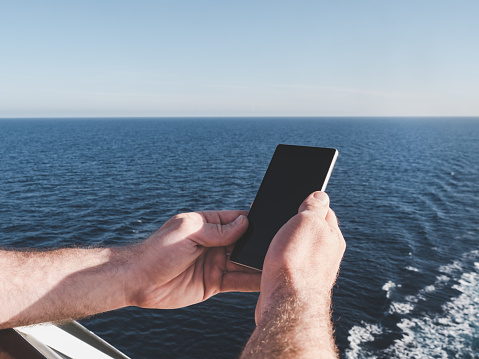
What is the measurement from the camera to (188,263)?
12.5 feet

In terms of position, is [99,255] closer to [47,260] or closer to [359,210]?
[47,260]

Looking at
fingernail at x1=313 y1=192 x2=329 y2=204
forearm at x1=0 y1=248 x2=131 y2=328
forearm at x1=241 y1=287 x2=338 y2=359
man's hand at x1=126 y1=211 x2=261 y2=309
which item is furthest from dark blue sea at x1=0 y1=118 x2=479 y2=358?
forearm at x1=241 y1=287 x2=338 y2=359

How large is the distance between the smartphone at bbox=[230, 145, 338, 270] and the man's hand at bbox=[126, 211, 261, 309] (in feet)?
0.51

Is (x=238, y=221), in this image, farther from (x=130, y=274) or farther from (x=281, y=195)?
(x=130, y=274)

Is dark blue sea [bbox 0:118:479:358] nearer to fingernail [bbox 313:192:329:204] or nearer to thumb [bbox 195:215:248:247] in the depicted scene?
thumb [bbox 195:215:248:247]

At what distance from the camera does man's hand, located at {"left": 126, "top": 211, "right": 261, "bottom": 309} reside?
144 inches

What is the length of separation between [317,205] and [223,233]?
126cm

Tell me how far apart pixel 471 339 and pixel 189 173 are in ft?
169

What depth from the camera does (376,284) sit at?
2844cm

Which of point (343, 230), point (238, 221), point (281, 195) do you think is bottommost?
point (343, 230)

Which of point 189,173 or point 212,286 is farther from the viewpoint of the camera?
point 189,173

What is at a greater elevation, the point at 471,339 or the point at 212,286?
the point at 212,286

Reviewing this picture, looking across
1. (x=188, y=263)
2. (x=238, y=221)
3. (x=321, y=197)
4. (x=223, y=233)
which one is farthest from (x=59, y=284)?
(x=321, y=197)

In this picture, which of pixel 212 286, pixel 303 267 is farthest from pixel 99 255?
pixel 303 267
